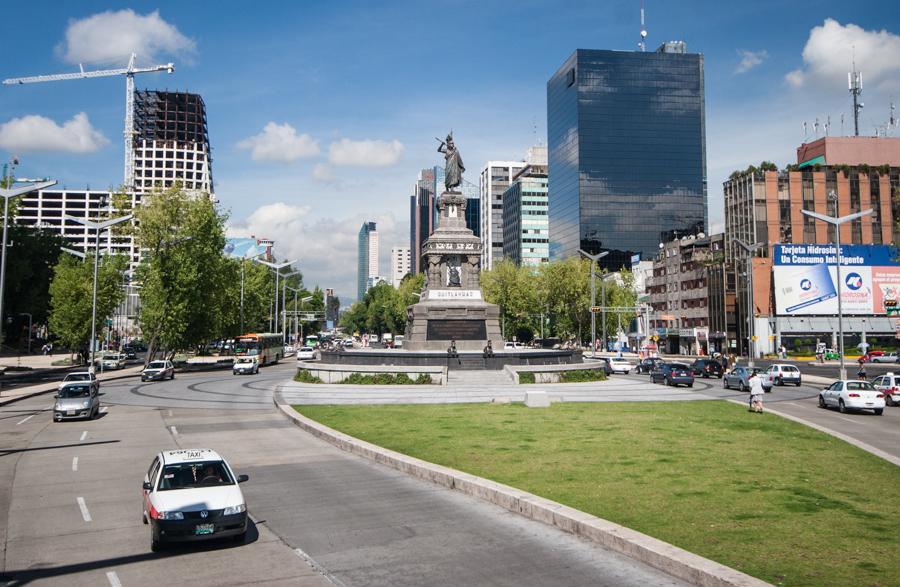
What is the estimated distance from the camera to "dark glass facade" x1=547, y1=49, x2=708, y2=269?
156 metres

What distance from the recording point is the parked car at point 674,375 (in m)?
43.1

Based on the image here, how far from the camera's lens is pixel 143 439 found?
22766mm

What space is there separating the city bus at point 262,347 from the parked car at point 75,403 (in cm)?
3868

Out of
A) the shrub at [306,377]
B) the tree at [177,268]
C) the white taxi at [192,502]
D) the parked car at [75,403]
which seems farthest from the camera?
the tree at [177,268]

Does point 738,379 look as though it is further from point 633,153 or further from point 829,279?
point 633,153

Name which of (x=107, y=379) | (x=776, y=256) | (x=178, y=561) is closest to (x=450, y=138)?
(x=107, y=379)

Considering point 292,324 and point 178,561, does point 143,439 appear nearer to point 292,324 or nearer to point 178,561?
point 178,561

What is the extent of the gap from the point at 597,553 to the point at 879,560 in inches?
140

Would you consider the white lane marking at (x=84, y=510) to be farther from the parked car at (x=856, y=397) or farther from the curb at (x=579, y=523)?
the parked car at (x=856, y=397)

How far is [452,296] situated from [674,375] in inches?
730

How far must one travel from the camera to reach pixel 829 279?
83.3 m

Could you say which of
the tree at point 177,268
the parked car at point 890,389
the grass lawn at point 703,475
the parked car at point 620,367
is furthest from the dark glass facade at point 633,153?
the grass lawn at point 703,475

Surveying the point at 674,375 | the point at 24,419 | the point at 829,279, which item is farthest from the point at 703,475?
the point at 829,279

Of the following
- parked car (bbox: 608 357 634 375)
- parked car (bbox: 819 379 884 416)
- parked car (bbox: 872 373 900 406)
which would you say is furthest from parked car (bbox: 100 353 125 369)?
parked car (bbox: 872 373 900 406)
